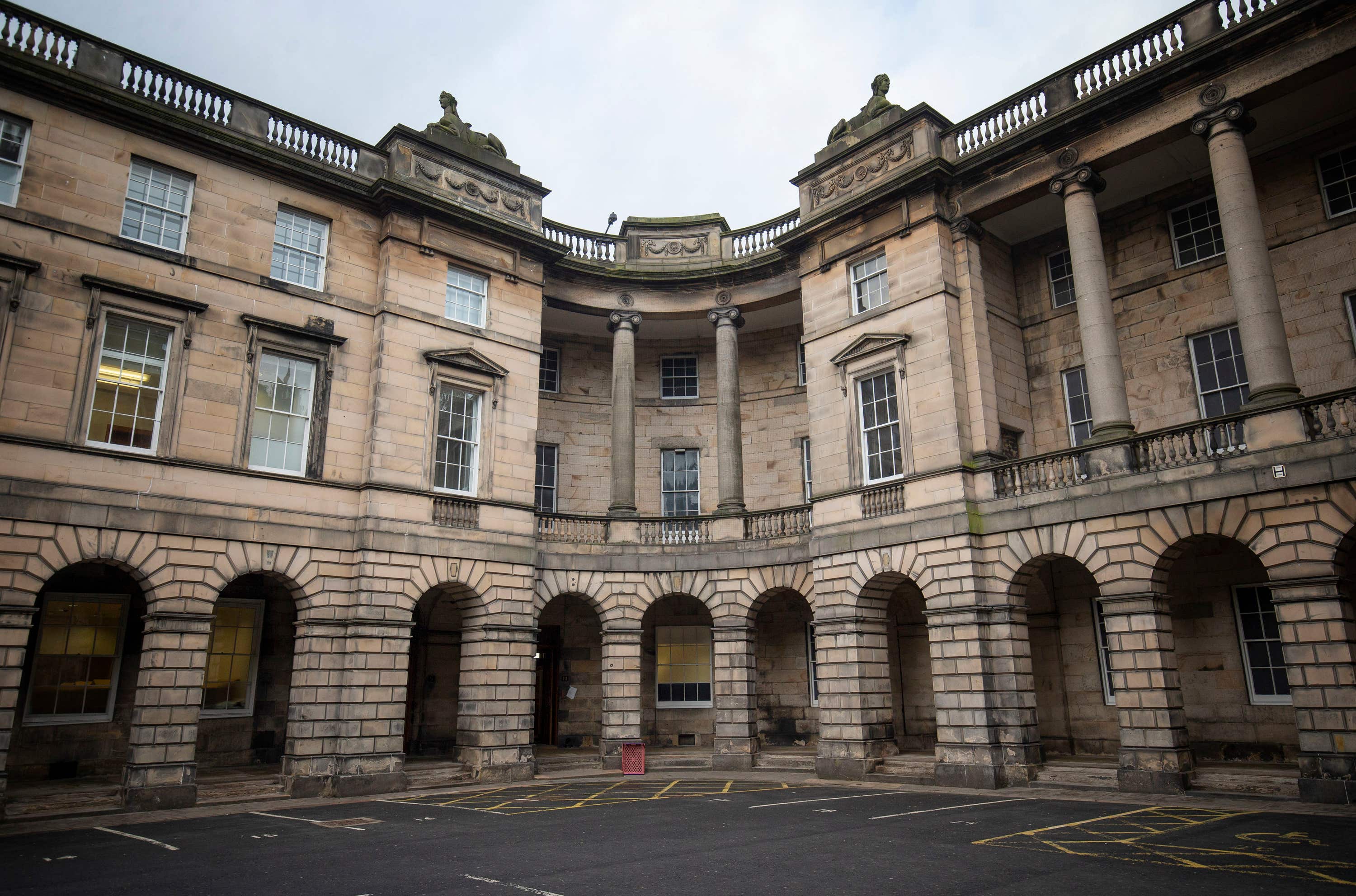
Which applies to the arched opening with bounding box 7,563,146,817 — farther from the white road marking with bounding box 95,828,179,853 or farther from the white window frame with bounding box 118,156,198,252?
the white window frame with bounding box 118,156,198,252

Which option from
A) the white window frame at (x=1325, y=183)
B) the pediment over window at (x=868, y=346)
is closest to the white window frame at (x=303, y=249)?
the pediment over window at (x=868, y=346)

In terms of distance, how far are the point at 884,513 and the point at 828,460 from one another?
1958 millimetres

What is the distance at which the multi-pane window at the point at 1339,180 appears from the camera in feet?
50.1

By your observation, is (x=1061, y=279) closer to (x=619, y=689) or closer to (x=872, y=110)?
(x=872, y=110)

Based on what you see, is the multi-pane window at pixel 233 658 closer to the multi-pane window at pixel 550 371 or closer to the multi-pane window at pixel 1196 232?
the multi-pane window at pixel 550 371

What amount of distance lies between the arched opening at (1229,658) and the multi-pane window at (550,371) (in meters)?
15.8

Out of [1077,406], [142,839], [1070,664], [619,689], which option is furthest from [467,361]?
[1070,664]

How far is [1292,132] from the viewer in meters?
15.7

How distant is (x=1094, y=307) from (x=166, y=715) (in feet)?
57.1

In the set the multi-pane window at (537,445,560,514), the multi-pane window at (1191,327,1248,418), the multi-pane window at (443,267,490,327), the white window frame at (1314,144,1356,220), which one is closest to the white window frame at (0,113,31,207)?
the multi-pane window at (443,267,490,327)

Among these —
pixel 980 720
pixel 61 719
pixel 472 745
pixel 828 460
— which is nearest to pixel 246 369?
pixel 61 719

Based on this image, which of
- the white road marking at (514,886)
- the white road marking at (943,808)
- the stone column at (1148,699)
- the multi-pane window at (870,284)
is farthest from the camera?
the multi-pane window at (870,284)

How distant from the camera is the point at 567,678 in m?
22.5

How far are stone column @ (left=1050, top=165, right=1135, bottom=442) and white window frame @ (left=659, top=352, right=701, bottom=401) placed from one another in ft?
Result: 36.4
